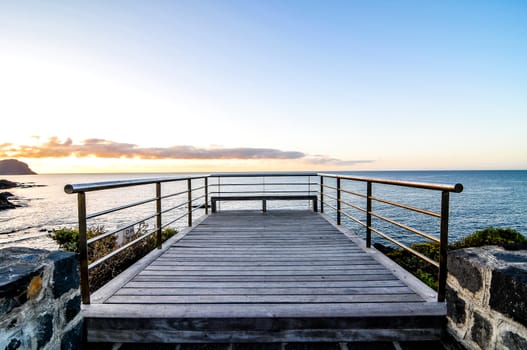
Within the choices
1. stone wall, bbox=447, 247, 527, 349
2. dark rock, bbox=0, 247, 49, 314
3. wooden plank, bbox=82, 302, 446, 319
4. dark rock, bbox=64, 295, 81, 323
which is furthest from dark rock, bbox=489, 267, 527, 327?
dark rock, bbox=64, 295, 81, 323

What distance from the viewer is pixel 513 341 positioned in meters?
1.16

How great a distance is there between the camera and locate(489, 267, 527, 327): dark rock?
111 cm

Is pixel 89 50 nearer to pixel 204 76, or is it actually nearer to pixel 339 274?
pixel 204 76

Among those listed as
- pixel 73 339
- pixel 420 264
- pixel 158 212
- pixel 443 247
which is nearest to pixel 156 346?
pixel 73 339

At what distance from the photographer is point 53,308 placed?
144 cm

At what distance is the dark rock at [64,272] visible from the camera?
4.81 feet

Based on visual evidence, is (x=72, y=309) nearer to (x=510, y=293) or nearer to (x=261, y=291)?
(x=261, y=291)

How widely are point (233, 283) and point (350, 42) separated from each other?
9.05 metres

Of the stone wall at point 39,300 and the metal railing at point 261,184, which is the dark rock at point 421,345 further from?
the stone wall at point 39,300

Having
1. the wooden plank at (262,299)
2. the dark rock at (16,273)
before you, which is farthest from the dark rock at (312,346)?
the dark rock at (16,273)

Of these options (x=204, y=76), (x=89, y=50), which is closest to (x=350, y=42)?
(x=204, y=76)

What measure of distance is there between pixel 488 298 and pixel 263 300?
4.49 feet

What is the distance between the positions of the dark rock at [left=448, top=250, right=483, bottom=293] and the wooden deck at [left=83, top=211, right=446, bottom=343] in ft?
1.13

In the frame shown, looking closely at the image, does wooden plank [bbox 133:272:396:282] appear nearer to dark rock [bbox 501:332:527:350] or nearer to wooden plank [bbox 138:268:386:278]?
wooden plank [bbox 138:268:386:278]
